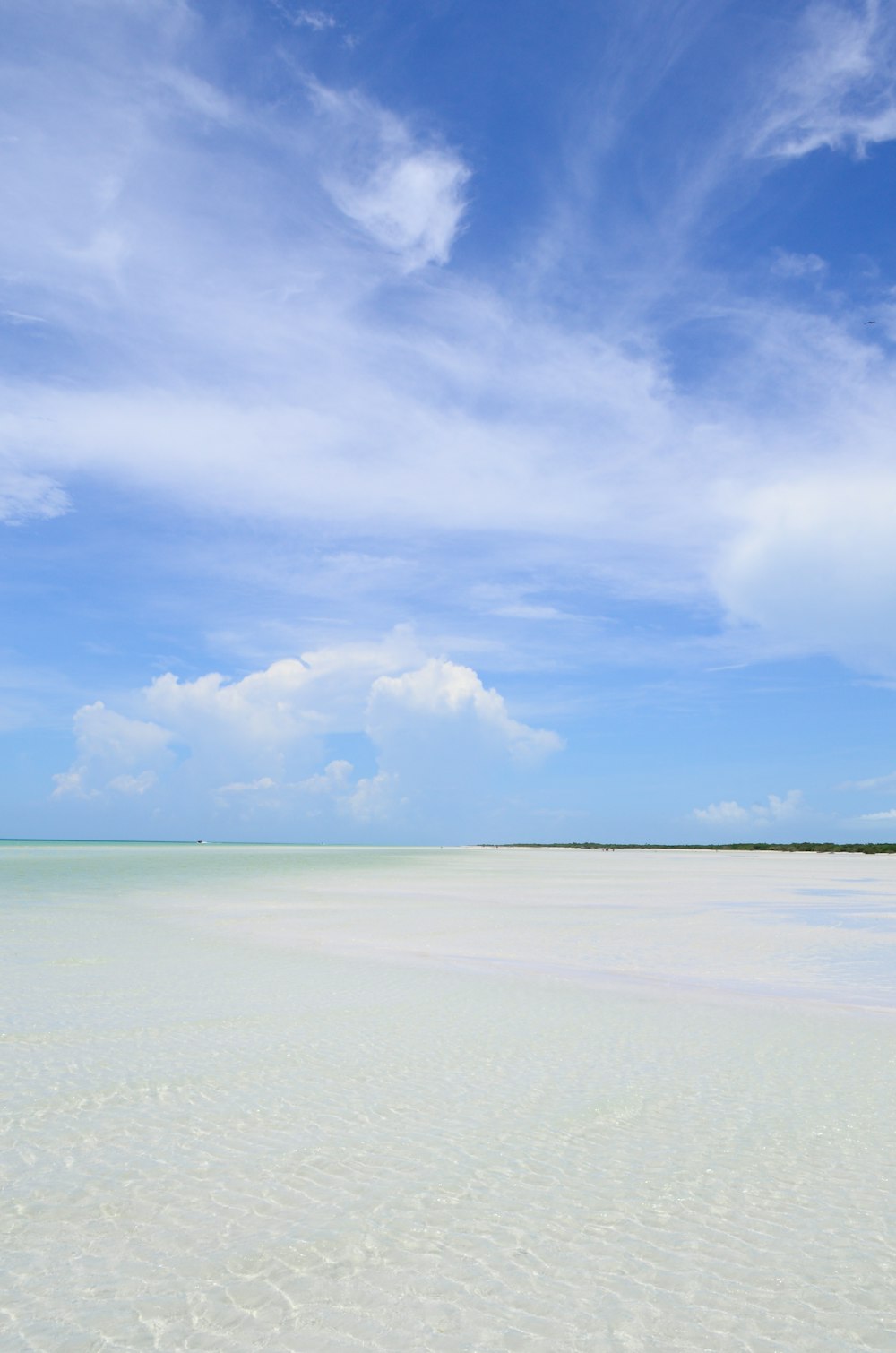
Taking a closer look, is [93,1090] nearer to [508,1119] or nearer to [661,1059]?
[508,1119]

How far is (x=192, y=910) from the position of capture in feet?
91.4

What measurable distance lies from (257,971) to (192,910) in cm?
1260

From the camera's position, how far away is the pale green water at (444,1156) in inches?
199

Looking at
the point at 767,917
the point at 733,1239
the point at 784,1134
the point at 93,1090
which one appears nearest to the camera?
the point at 733,1239

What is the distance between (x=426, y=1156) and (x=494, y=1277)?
198 cm

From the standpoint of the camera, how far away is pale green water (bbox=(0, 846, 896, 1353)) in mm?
5066

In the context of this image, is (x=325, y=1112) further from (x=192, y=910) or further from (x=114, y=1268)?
(x=192, y=910)

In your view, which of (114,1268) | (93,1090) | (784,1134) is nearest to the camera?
(114,1268)

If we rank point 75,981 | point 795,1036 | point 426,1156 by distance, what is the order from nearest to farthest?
1. point 426,1156
2. point 795,1036
3. point 75,981

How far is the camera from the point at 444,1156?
7387 mm

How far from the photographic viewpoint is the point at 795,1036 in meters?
11.7

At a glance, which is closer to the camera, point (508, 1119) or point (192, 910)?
point (508, 1119)

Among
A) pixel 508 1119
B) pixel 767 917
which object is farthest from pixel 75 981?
pixel 767 917

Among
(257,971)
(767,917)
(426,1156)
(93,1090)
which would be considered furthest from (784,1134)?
(767,917)
